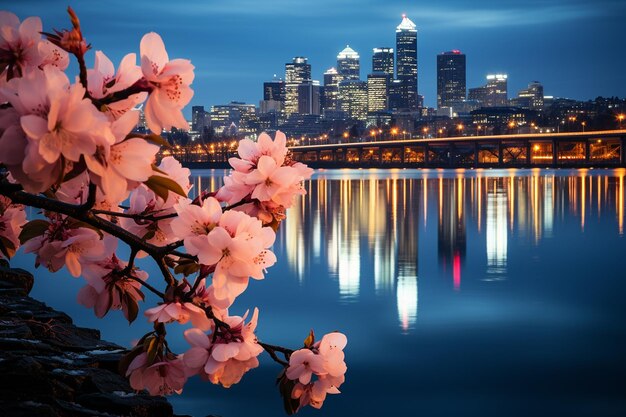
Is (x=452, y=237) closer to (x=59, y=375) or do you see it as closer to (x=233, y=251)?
(x=59, y=375)

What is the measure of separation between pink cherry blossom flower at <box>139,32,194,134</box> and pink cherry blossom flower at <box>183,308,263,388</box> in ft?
2.11

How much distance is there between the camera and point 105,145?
6.15ft

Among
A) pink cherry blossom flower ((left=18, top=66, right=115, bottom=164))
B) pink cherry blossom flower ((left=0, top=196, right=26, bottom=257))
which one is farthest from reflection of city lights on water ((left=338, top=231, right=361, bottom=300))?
pink cherry blossom flower ((left=18, top=66, right=115, bottom=164))

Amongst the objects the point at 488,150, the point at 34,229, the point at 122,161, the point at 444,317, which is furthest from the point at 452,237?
the point at 488,150

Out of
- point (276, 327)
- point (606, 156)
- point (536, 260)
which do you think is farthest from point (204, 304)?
point (606, 156)

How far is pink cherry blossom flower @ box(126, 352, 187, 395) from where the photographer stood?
2.61m

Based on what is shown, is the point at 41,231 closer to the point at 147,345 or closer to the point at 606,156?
the point at 147,345

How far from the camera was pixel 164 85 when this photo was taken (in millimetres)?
2146

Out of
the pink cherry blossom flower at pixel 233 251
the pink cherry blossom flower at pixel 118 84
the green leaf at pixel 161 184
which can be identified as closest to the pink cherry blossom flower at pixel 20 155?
the pink cherry blossom flower at pixel 118 84

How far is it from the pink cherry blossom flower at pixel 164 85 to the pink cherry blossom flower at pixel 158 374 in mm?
766

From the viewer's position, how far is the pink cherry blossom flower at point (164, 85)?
6.89 ft

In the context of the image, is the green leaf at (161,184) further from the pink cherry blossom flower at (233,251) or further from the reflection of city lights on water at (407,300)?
the reflection of city lights on water at (407,300)

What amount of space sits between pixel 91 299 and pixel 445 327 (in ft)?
32.0

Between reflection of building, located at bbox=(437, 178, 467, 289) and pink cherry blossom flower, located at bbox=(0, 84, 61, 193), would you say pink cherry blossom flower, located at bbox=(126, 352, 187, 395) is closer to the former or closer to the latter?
pink cherry blossom flower, located at bbox=(0, 84, 61, 193)
